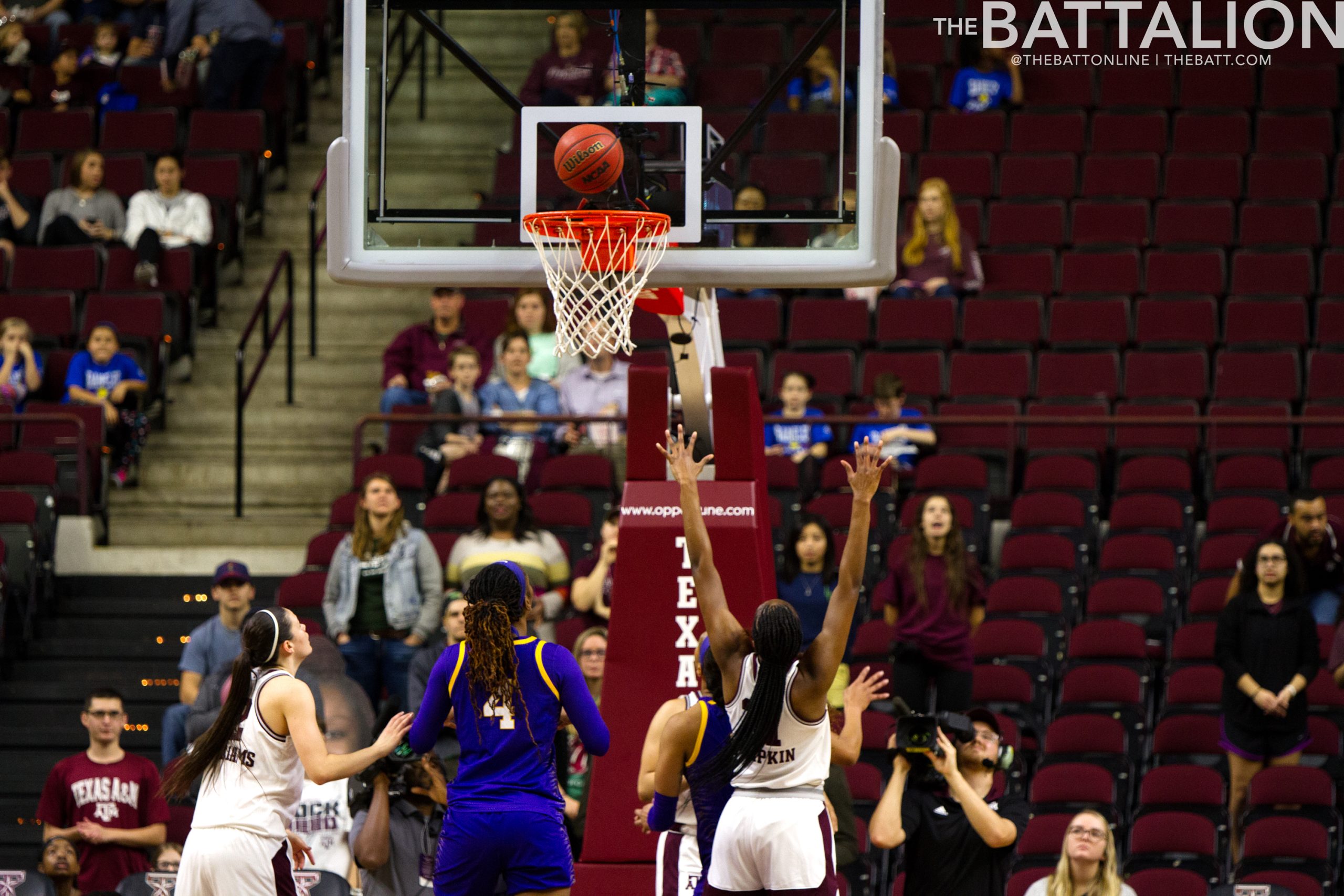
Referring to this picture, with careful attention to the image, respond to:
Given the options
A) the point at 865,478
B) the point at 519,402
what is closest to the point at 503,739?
the point at 865,478

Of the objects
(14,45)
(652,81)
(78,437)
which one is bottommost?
(78,437)

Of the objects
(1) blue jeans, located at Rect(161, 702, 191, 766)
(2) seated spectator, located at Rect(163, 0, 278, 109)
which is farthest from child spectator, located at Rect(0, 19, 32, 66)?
(1) blue jeans, located at Rect(161, 702, 191, 766)

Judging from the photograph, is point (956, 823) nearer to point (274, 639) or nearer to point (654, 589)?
point (654, 589)

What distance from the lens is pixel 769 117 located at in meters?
13.4

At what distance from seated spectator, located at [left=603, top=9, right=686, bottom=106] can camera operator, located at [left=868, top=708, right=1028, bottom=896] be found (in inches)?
106

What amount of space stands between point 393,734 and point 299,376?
8.12 meters

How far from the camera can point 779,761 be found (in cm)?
567

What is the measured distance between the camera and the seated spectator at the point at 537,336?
38.7 ft

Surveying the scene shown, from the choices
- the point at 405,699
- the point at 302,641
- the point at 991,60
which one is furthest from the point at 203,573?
the point at 991,60

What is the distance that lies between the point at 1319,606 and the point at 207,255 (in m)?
8.15

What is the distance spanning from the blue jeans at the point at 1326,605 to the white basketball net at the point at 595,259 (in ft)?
16.5

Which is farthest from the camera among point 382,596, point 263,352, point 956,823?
point 263,352

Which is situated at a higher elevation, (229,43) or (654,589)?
(229,43)

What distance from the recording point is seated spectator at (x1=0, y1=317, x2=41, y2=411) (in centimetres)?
1178
